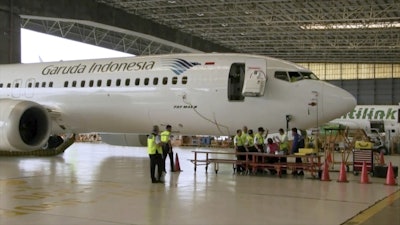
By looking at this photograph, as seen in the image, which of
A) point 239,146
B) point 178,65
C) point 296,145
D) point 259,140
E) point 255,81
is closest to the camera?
point 255,81

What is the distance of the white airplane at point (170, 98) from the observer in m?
13.9

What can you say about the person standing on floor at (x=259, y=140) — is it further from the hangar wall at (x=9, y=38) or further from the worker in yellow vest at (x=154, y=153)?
the hangar wall at (x=9, y=38)

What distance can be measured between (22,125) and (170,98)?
5.10 metres

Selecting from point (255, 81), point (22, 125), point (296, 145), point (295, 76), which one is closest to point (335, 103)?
point (295, 76)

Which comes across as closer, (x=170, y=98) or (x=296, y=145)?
(x=296, y=145)

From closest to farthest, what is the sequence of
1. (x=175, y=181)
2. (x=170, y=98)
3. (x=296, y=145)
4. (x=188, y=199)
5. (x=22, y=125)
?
1. (x=188, y=199)
2. (x=175, y=181)
3. (x=296, y=145)
4. (x=170, y=98)
5. (x=22, y=125)

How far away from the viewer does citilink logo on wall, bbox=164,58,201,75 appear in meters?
15.1

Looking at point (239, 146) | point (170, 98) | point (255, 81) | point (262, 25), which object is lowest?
point (239, 146)

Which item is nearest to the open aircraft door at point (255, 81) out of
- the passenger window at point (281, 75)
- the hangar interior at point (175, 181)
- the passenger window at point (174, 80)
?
the passenger window at point (281, 75)

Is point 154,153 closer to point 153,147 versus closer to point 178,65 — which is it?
point 153,147

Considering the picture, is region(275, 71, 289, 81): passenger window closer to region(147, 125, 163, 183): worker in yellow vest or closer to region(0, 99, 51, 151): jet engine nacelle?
region(147, 125, 163, 183): worker in yellow vest

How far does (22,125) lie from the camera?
53.3 feet

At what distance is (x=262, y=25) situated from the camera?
36219mm

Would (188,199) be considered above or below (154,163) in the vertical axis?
below
